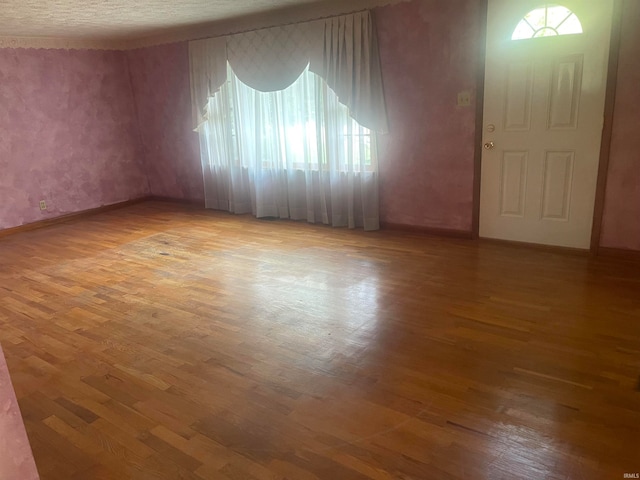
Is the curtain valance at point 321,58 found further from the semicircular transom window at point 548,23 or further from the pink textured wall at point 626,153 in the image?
the pink textured wall at point 626,153

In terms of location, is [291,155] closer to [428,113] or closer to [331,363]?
[428,113]

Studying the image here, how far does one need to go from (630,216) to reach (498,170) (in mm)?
1069

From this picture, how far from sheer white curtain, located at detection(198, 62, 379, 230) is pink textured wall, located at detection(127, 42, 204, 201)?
49cm

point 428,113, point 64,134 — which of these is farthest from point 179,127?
point 428,113

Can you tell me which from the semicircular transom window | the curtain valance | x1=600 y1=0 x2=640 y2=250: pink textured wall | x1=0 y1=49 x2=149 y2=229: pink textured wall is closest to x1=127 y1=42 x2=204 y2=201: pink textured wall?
x1=0 y1=49 x2=149 y2=229: pink textured wall

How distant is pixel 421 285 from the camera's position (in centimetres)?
356

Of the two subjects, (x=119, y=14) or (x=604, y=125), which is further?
(x=119, y=14)

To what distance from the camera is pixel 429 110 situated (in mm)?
4406

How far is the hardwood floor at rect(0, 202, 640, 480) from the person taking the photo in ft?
6.34

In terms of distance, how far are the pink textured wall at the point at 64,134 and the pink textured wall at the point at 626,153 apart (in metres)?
5.90

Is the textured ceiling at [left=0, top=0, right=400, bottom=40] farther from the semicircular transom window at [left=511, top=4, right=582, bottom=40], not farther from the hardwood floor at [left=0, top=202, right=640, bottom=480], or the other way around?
the hardwood floor at [left=0, top=202, right=640, bottom=480]

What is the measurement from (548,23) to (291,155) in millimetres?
2744

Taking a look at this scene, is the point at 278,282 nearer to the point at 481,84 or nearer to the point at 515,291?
the point at 515,291

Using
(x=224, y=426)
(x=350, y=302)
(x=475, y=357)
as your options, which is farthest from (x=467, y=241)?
(x=224, y=426)
